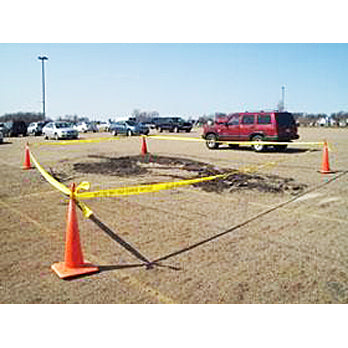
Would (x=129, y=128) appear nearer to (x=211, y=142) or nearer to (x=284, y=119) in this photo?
(x=211, y=142)

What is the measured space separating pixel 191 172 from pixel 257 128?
299 inches

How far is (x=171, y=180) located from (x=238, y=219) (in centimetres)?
373

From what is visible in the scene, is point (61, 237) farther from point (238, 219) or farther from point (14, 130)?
point (14, 130)

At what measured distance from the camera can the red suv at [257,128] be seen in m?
16.4

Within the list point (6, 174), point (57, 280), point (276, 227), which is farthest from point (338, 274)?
point (6, 174)

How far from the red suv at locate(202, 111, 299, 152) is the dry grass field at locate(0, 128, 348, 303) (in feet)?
24.8

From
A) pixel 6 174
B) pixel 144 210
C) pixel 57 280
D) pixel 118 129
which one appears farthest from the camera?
pixel 118 129

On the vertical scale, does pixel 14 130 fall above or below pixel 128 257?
above

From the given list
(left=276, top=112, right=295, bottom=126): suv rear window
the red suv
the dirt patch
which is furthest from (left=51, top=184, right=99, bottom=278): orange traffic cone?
(left=276, top=112, right=295, bottom=126): suv rear window

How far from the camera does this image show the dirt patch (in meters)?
8.56

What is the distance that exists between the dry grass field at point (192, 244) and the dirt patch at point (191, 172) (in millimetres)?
83

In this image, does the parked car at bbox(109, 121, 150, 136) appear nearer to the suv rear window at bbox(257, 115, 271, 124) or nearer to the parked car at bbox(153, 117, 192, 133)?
the parked car at bbox(153, 117, 192, 133)

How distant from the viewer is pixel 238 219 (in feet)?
19.5

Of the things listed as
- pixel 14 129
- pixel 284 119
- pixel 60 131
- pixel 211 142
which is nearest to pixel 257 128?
pixel 284 119
